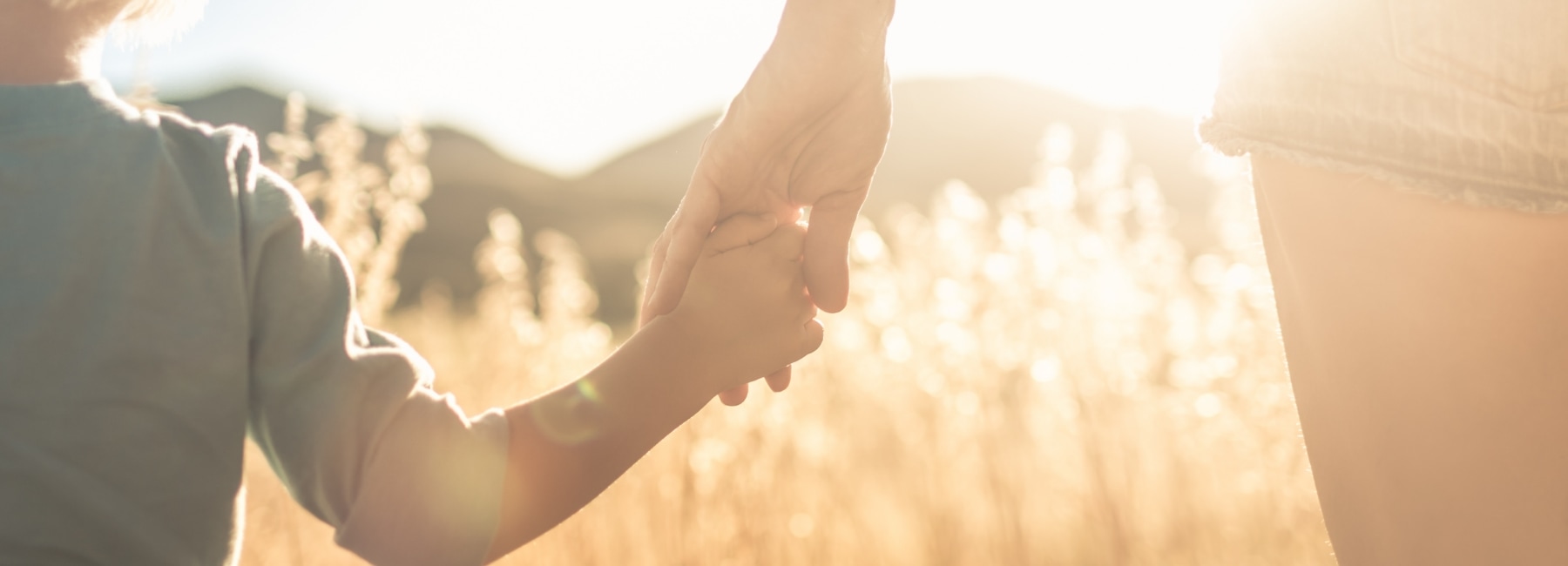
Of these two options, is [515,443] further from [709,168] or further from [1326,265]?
[1326,265]

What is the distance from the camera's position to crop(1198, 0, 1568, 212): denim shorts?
86cm

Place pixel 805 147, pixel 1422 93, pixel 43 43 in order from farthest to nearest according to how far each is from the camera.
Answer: pixel 805 147 → pixel 43 43 → pixel 1422 93

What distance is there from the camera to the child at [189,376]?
0.90m

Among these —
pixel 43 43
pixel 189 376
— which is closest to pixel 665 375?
pixel 189 376

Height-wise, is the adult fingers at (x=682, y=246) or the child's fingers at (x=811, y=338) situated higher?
the adult fingers at (x=682, y=246)

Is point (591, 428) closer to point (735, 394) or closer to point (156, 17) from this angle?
point (735, 394)

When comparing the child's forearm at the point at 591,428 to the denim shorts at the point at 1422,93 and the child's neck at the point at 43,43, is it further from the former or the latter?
the denim shorts at the point at 1422,93

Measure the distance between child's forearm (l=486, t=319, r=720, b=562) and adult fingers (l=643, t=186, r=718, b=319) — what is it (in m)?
0.07

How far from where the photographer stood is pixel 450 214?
16984mm

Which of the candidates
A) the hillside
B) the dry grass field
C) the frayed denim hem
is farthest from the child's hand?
the hillside

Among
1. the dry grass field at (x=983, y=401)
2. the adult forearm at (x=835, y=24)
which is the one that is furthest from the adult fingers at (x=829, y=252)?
the dry grass field at (x=983, y=401)

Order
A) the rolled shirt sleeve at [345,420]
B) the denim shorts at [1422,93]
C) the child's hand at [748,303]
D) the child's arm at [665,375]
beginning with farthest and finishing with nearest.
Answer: the child's hand at [748,303] < the child's arm at [665,375] < the rolled shirt sleeve at [345,420] < the denim shorts at [1422,93]

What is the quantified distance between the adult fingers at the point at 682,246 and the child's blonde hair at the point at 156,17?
67cm

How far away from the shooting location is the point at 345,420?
97 cm
